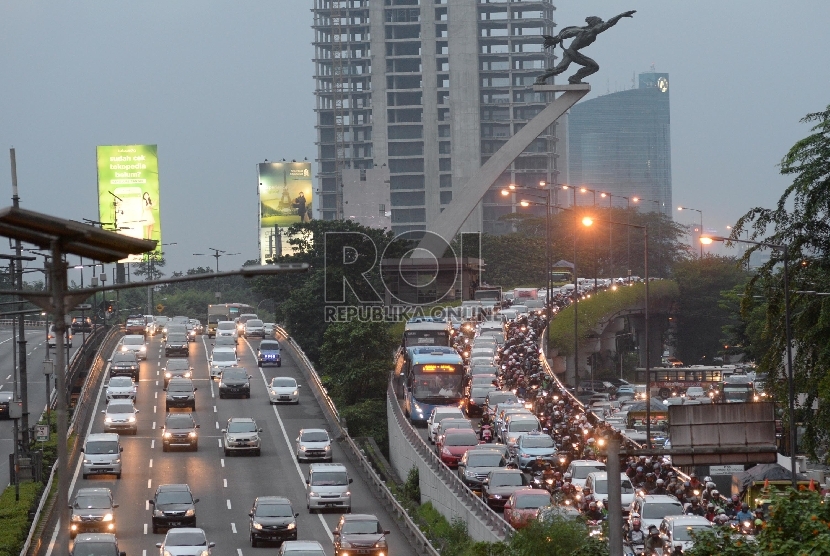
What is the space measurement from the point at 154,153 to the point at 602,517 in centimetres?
7692

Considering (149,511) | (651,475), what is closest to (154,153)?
(149,511)

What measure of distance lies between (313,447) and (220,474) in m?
3.83

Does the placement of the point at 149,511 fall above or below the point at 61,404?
below

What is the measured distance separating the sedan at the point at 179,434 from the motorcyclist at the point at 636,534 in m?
23.3

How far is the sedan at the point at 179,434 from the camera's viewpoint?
173ft

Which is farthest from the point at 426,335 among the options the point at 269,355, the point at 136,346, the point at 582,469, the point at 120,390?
the point at 582,469

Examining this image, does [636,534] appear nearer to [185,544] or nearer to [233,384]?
[185,544]

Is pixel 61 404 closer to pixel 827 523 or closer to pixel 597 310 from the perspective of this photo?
pixel 827 523

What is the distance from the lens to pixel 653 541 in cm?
3077

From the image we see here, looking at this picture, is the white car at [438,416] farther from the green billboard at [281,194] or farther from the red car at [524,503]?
the green billboard at [281,194]

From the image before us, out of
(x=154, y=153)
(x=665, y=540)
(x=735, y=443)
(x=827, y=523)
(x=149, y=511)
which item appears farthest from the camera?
(x=154, y=153)

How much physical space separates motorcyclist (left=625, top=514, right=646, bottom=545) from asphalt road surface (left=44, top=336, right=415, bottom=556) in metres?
7.62

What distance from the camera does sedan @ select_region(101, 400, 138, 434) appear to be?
184 feet

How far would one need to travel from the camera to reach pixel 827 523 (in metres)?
18.7
